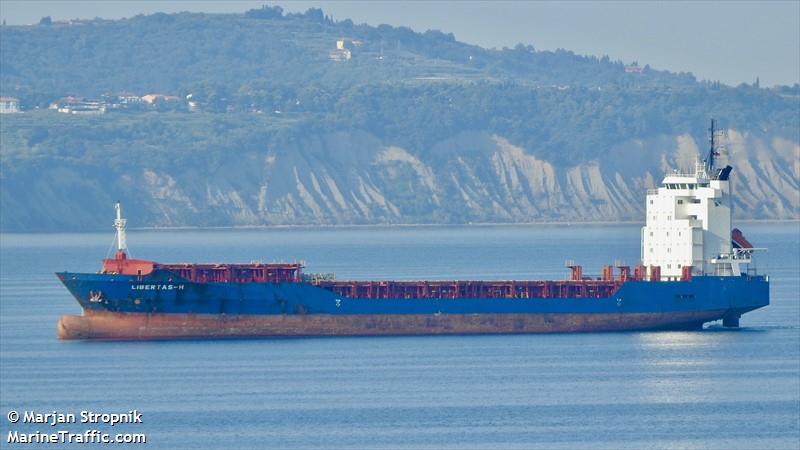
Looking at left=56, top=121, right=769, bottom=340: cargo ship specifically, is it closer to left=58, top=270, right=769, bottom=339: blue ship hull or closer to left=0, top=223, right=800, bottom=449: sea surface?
left=58, top=270, right=769, bottom=339: blue ship hull

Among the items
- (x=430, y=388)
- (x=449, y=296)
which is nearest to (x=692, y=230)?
(x=449, y=296)

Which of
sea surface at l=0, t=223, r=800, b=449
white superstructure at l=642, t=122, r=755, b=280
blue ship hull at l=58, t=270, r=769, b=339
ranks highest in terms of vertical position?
white superstructure at l=642, t=122, r=755, b=280

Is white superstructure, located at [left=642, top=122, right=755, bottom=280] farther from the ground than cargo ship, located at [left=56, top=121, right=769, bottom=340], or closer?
farther from the ground

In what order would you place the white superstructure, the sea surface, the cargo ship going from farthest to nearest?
the white superstructure → the cargo ship → the sea surface

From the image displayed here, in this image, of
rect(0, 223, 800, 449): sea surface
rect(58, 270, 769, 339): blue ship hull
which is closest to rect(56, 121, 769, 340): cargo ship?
rect(58, 270, 769, 339): blue ship hull

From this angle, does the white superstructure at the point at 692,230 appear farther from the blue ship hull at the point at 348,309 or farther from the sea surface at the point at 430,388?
the sea surface at the point at 430,388

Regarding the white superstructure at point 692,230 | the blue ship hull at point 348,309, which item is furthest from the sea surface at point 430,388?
the white superstructure at point 692,230

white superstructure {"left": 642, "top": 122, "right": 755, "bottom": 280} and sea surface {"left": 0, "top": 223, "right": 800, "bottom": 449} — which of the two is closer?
sea surface {"left": 0, "top": 223, "right": 800, "bottom": 449}

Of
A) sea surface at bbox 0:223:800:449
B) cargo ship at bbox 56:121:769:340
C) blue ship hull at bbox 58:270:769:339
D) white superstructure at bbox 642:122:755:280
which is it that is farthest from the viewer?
white superstructure at bbox 642:122:755:280
